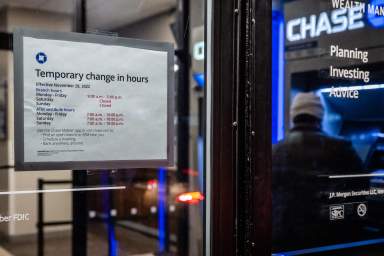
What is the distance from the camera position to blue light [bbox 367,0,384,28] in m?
2.35

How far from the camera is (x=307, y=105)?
219 cm

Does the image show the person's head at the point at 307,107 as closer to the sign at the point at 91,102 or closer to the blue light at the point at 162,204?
the sign at the point at 91,102

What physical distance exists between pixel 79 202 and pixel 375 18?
67.3 inches

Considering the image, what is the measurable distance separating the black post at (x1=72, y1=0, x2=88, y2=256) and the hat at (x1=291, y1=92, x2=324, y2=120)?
3.29ft

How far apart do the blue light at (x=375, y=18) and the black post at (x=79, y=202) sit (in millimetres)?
1433

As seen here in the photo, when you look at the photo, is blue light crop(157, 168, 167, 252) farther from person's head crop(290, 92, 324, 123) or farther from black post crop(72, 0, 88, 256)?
person's head crop(290, 92, 324, 123)

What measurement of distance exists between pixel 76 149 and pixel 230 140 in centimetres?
61

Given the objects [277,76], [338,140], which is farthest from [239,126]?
[338,140]

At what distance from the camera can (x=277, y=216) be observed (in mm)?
2072

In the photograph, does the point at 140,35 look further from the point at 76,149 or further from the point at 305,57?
the point at 305,57

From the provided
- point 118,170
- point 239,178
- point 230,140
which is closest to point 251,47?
point 230,140

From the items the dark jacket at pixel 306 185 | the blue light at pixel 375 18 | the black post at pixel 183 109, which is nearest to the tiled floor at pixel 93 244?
the black post at pixel 183 109

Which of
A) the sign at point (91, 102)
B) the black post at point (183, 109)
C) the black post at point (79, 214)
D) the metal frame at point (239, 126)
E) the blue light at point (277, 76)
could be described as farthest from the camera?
the black post at point (183, 109)

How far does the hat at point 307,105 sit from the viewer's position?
7.08ft
